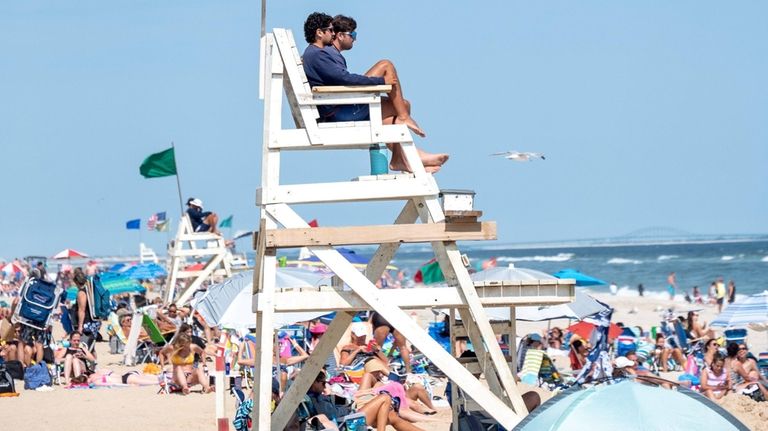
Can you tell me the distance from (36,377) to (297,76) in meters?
9.30

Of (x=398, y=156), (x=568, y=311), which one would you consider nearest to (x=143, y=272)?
(x=568, y=311)

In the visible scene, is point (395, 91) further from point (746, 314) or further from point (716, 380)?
point (746, 314)

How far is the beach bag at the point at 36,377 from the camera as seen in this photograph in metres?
14.4

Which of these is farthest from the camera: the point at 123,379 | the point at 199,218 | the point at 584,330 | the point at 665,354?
the point at 199,218

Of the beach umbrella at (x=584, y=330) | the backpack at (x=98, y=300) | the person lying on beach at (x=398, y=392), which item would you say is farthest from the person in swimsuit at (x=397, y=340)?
the backpack at (x=98, y=300)

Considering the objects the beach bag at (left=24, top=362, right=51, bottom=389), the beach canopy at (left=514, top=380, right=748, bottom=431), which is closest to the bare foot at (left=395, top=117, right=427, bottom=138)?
the beach canopy at (left=514, top=380, right=748, bottom=431)

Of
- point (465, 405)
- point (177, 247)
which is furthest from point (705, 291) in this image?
point (465, 405)

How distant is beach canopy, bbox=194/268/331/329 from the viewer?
1353 cm

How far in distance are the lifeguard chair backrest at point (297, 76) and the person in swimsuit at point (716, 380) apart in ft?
26.5

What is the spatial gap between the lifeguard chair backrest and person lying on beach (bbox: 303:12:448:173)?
0.15 metres

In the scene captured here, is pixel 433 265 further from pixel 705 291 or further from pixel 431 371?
pixel 705 291

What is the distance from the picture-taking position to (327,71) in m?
6.42

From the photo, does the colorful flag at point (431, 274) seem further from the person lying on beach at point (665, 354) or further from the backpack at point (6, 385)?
the backpack at point (6, 385)

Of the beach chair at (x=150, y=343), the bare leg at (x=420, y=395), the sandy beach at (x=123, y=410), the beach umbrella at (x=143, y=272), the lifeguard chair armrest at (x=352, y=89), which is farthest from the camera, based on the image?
the beach umbrella at (x=143, y=272)
